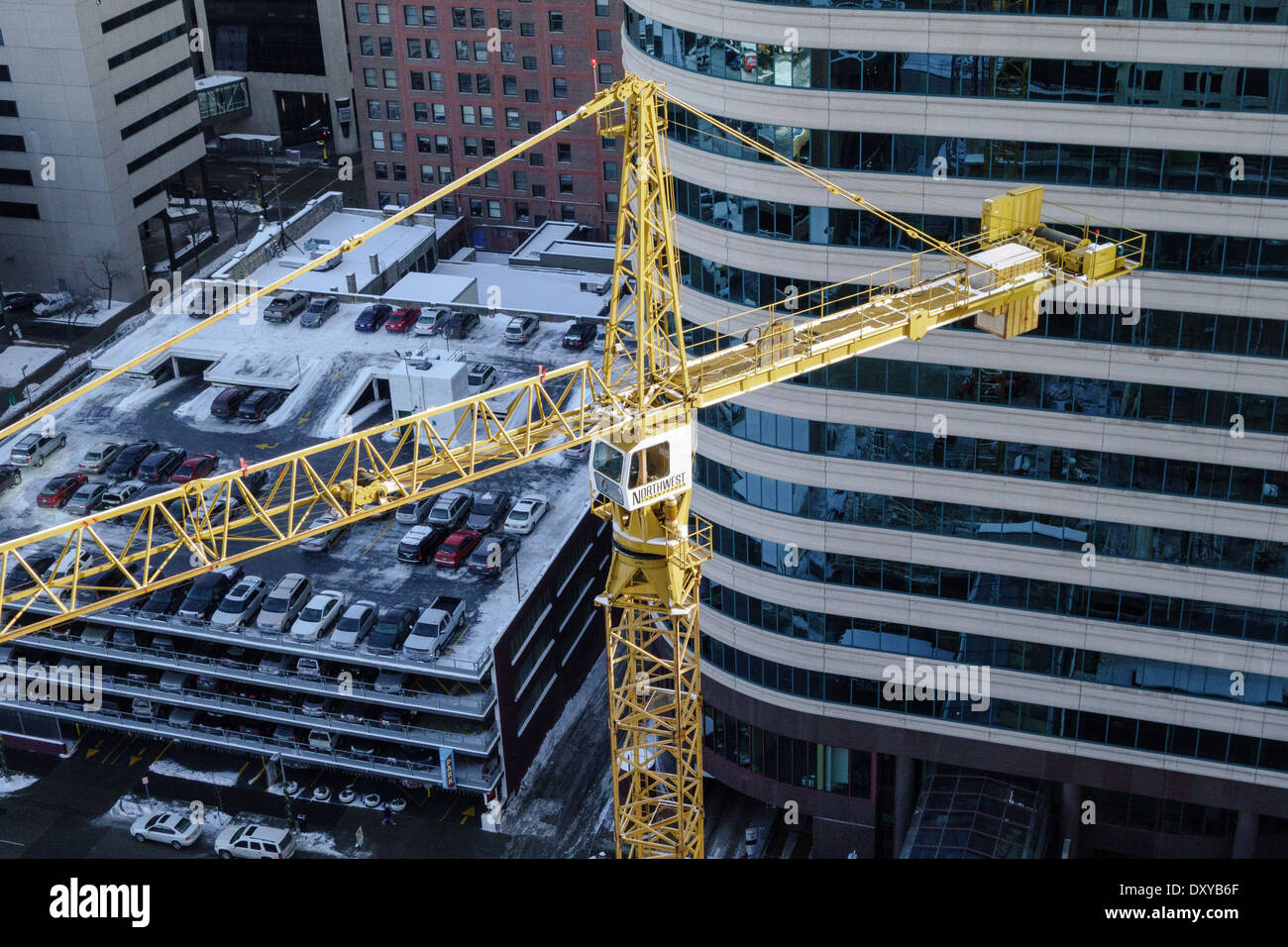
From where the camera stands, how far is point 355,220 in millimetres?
129250

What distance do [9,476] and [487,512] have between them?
3091 centimetres

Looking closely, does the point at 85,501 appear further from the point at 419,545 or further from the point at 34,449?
the point at 419,545

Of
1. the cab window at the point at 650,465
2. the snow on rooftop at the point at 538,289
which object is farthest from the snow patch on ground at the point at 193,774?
the snow on rooftop at the point at 538,289

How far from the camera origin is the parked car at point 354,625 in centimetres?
7400

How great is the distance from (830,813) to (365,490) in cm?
2872

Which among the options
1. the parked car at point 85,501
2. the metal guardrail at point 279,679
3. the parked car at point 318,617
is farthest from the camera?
the parked car at point 85,501

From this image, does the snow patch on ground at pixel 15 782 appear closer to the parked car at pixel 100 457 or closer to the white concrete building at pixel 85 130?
the parked car at pixel 100 457

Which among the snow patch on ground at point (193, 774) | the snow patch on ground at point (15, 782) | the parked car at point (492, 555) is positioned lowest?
the snow patch on ground at point (15, 782)

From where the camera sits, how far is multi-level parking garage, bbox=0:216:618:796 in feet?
241

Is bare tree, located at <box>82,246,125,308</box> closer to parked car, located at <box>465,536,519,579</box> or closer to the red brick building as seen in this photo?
the red brick building

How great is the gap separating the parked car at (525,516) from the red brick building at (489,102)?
50.9 meters

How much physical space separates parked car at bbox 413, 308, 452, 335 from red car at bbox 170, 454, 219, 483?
19.0 m

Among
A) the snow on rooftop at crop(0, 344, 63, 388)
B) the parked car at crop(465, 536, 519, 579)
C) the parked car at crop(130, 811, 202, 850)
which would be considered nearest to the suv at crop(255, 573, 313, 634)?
the parked car at crop(465, 536, 519, 579)

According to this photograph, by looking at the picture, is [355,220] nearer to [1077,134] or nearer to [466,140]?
[466,140]
